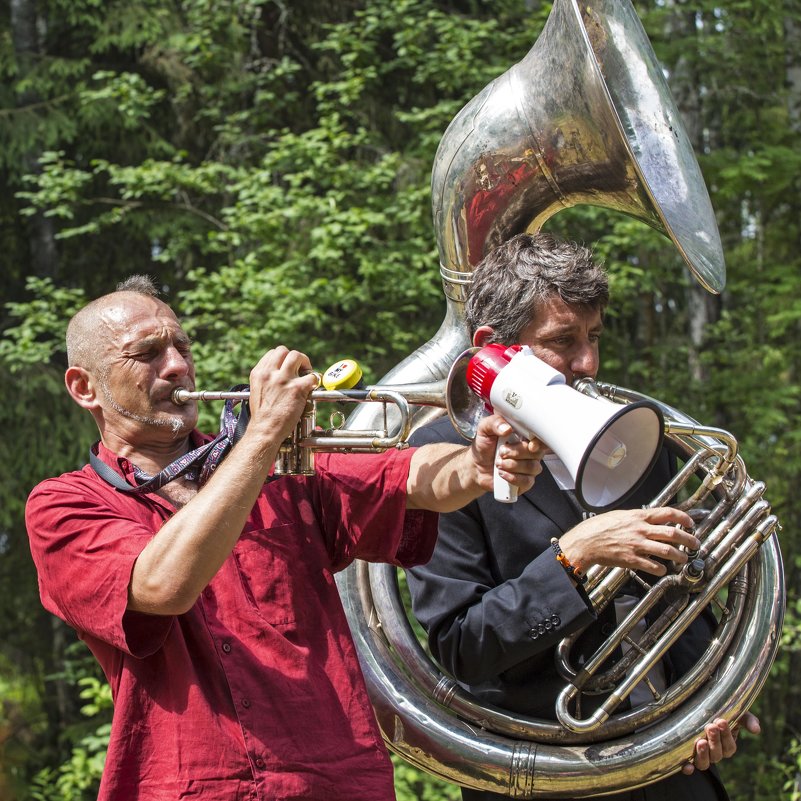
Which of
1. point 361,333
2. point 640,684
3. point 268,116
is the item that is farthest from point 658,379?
point 640,684

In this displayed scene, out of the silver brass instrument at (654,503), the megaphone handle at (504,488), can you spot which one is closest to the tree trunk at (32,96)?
the silver brass instrument at (654,503)

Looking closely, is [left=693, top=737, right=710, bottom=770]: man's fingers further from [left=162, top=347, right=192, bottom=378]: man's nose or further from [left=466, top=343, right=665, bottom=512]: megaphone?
[left=162, top=347, right=192, bottom=378]: man's nose

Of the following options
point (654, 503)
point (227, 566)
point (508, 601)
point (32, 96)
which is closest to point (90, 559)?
point (227, 566)

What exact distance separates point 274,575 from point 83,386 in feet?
2.09

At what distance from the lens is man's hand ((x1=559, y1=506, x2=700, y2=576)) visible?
2393 millimetres

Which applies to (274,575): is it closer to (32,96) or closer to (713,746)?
(713,746)

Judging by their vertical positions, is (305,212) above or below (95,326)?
below

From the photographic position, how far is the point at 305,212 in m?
6.17

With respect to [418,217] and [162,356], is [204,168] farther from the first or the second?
[162,356]

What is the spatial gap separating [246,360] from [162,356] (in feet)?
11.7

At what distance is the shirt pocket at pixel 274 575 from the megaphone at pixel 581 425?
551 millimetres

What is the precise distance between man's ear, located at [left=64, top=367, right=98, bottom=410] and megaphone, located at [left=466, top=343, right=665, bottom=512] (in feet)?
3.06

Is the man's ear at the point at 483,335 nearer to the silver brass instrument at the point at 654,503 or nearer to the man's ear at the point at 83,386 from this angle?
the silver brass instrument at the point at 654,503

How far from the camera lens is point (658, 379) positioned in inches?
325
